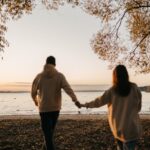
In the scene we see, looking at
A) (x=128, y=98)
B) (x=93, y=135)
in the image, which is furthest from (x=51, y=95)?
(x=93, y=135)

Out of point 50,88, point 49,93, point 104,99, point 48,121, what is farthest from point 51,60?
point 104,99

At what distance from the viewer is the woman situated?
28.9 ft

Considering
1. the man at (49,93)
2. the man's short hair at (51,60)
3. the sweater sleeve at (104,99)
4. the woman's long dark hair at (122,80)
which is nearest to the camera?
the woman's long dark hair at (122,80)

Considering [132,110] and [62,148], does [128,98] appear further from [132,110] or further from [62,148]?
[62,148]

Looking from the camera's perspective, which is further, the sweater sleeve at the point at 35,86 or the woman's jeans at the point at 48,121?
the sweater sleeve at the point at 35,86

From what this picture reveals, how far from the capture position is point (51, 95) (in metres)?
11.6

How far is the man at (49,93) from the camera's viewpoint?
457 inches

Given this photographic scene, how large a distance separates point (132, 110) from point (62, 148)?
21.6ft

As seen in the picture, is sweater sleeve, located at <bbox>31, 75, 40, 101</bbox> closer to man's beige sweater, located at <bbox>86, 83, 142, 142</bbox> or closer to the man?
the man

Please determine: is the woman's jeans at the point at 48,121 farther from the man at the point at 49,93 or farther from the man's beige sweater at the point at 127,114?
the man's beige sweater at the point at 127,114

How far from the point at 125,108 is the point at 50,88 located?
3.28 meters

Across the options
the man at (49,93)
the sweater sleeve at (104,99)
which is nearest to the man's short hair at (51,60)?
the man at (49,93)

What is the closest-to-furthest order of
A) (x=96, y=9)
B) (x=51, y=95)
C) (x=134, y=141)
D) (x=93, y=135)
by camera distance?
(x=134, y=141) < (x=51, y=95) < (x=93, y=135) < (x=96, y=9)

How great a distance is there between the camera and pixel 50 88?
11680mm
